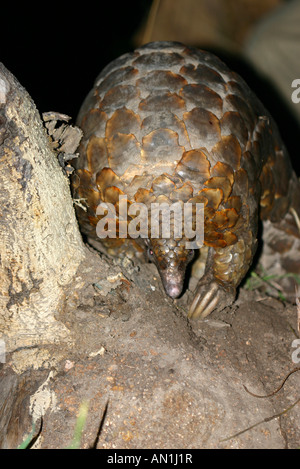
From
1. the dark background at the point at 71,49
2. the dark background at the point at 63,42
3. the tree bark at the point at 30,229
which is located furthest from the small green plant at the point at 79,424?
the dark background at the point at 63,42

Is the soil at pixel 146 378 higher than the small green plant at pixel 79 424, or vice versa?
the soil at pixel 146 378

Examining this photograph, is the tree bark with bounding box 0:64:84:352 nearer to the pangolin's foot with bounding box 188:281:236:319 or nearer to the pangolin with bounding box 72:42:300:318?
the pangolin with bounding box 72:42:300:318

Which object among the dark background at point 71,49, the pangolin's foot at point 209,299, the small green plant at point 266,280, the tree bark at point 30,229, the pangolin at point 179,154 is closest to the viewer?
the tree bark at point 30,229

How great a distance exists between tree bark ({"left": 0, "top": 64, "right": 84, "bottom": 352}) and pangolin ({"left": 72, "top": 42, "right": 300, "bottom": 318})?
290 millimetres

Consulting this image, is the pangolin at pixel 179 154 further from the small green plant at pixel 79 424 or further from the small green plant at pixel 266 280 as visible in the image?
the small green plant at pixel 79 424

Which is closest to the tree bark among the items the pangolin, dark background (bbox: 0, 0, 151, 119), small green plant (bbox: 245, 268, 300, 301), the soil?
the soil

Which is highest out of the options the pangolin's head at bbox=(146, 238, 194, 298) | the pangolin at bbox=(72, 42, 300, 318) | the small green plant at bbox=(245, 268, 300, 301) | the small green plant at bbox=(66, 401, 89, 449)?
the pangolin at bbox=(72, 42, 300, 318)

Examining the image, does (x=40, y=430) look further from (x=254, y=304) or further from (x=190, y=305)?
(x=254, y=304)

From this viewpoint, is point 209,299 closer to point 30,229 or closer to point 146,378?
point 146,378

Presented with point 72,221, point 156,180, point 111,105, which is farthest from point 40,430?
point 111,105

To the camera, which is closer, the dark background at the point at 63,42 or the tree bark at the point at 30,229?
the tree bark at the point at 30,229

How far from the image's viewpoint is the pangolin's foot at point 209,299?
1.97 meters

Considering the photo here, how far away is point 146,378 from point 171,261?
1.74 feet

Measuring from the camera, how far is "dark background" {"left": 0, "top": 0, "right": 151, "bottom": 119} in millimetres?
5562
